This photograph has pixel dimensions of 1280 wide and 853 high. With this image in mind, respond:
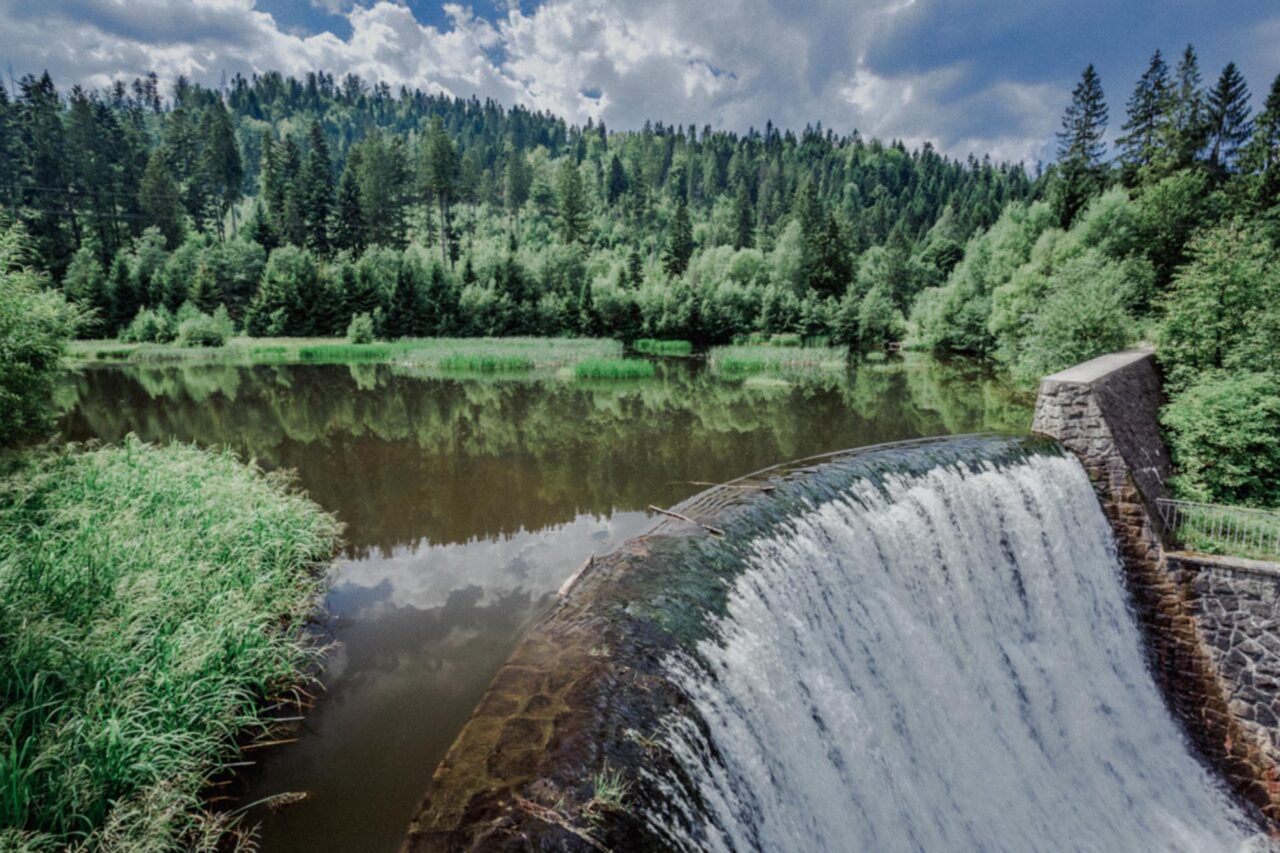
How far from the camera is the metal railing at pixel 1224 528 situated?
37.0 ft

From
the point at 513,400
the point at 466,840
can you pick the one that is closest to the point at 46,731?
the point at 466,840

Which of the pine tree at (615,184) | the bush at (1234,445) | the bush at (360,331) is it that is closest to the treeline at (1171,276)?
the bush at (1234,445)

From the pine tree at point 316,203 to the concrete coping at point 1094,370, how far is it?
232ft

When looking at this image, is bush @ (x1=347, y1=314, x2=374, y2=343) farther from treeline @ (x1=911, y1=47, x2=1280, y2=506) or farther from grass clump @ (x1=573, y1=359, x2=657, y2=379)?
treeline @ (x1=911, y1=47, x2=1280, y2=506)

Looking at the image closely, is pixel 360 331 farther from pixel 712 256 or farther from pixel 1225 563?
pixel 1225 563

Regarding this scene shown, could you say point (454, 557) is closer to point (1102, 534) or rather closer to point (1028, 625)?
point (1028, 625)

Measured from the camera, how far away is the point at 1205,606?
11023 millimetres

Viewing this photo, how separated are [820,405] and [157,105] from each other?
174 m

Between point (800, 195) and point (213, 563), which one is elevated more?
point (800, 195)

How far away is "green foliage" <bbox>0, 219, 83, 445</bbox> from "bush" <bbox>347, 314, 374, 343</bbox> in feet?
133

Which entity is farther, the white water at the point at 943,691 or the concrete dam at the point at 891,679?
the white water at the point at 943,691

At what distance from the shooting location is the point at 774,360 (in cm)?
4125

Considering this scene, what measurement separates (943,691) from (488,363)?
3358 centimetres

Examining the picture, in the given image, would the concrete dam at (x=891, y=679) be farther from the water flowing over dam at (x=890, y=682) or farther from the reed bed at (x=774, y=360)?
the reed bed at (x=774, y=360)
